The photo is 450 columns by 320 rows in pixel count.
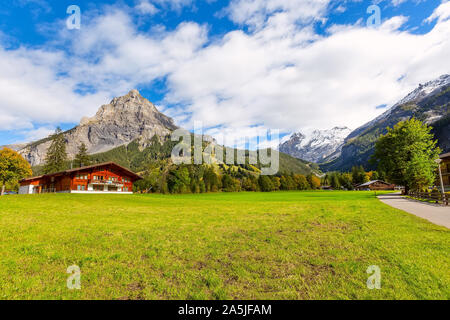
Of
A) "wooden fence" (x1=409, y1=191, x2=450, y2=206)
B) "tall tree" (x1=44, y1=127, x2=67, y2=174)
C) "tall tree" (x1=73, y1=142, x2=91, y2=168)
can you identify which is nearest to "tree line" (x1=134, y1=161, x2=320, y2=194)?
"tall tree" (x1=73, y1=142, x2=91, y2=168)

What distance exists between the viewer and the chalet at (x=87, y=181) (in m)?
60.7

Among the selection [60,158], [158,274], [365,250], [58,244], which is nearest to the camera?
[158,274]

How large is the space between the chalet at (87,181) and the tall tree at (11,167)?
16.5ft

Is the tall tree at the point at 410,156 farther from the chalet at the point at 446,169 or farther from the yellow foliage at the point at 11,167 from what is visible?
the yellow foliage at the point at 11,167

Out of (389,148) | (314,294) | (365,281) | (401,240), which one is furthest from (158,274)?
(389,148)

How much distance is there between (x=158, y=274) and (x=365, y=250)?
7.53m

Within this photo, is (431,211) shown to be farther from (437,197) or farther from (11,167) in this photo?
(11,167)

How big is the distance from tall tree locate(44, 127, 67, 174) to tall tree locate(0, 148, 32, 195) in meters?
13.4

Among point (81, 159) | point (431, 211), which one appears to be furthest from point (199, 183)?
point (431, 211)

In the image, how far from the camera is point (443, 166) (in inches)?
2776

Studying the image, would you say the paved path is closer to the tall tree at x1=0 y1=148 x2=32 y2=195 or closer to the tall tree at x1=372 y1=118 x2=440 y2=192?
the tall tree at x1=372 y1=118 x2=440 y2=192

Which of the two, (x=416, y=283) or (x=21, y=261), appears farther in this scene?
(x=21, y=261)

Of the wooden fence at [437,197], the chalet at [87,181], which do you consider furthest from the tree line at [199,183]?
the wooden fence at [437,197]
